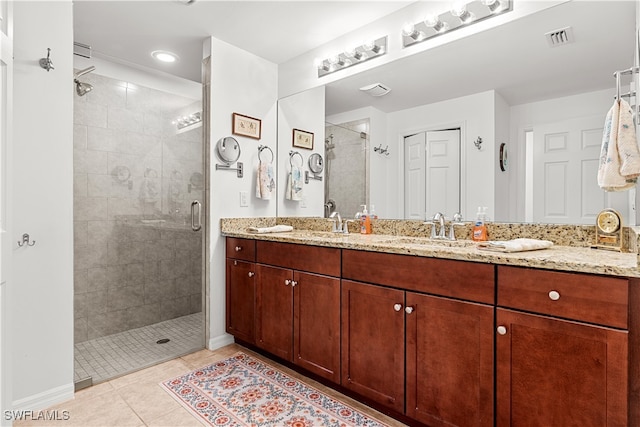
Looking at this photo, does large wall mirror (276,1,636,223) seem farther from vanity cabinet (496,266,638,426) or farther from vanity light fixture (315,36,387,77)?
vanity cabinet (496,266,638,426)

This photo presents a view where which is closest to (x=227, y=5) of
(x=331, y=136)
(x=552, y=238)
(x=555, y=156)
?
(x=331, y=136)

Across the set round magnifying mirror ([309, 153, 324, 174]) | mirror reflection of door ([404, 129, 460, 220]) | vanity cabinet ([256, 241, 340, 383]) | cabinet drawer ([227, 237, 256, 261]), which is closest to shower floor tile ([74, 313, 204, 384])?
cabinet drawer ([227, 237, 256, 261])

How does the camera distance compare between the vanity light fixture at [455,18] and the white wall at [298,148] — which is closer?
the vanity light fixture at [455,18]

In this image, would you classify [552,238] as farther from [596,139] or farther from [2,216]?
[2,216]

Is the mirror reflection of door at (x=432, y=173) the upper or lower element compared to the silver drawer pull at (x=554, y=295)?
upper

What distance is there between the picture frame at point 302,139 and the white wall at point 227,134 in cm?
24

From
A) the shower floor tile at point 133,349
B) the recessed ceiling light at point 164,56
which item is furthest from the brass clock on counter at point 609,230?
the recessed ceiling light at point 164,56

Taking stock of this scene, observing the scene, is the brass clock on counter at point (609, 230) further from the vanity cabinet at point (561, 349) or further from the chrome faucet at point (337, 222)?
the chrome faucet at point (337, 222)

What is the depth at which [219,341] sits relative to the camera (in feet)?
8.78

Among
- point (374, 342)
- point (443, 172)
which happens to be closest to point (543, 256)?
point (374, 342)

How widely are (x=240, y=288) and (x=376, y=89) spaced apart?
5.73 feet

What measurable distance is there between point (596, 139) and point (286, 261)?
1.76 m

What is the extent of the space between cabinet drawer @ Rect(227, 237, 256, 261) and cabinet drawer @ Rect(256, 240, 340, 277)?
6 centimetres

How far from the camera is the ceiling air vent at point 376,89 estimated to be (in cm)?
243
